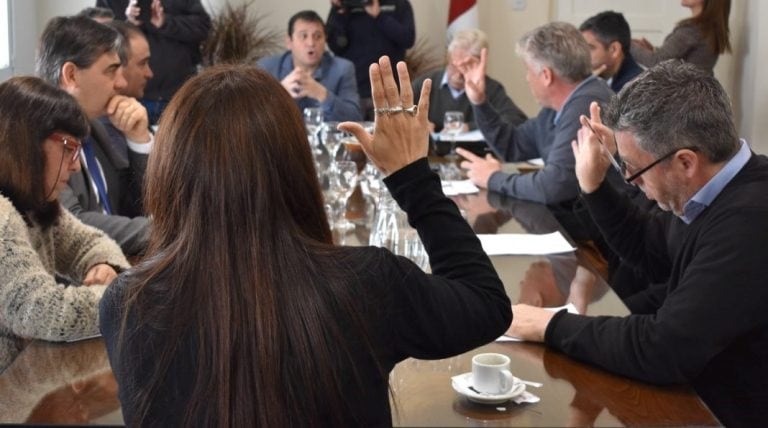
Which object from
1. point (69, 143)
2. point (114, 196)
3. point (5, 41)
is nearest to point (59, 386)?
point (69, 143)

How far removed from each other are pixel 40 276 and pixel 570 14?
236 inches

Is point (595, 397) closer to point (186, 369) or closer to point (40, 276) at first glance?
point (186, 369)

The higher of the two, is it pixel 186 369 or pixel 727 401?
pixel 186 369

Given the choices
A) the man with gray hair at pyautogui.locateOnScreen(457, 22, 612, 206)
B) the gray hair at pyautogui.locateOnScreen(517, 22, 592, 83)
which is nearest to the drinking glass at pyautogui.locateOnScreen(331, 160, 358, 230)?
the man with gray hair at pyautogui.locateOnScreen(457, 22, 612, 206)

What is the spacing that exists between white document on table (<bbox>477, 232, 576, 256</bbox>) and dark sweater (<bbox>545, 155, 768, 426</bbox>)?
770 millimetres

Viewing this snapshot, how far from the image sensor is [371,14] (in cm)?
654

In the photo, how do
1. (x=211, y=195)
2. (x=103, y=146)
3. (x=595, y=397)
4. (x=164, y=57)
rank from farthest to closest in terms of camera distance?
1. (x=164, y=57)
2. (x=103, y=146)
3. (x=595, y=397)
4. (x=211, y=195)

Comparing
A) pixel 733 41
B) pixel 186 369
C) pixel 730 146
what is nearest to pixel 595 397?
pixel 730 146

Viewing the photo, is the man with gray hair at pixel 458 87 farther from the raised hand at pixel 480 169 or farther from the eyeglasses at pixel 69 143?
the eyeglasses at pixel 69 143

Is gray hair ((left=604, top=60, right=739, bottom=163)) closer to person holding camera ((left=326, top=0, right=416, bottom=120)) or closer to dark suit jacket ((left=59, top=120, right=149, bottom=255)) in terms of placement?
dark suit jacket ((left=59, top=120, right=149, bottom=255))

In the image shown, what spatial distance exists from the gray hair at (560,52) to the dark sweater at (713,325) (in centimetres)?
177

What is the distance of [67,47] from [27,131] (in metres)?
1.03

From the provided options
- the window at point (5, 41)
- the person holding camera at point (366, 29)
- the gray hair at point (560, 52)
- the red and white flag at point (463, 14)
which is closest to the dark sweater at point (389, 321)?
the gray hair at point (560, 52)

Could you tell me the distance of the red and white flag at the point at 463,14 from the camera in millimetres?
7066
